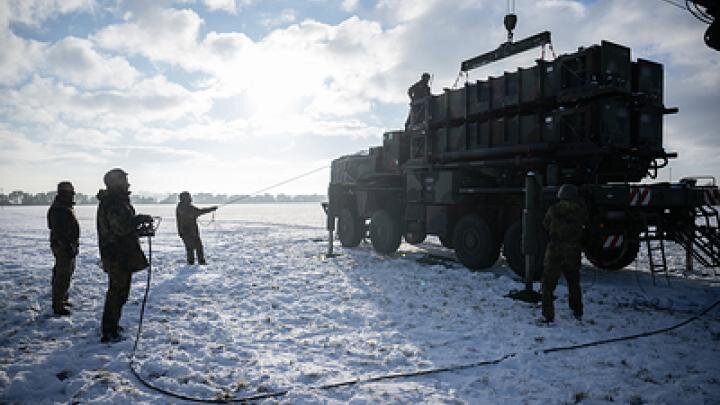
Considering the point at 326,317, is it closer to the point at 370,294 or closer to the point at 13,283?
the point at 370,294

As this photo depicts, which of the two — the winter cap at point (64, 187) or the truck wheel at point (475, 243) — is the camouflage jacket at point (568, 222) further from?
the winter cap at point (64, 187)

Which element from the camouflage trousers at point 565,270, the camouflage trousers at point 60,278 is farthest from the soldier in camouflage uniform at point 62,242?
the camouflage trousers at point 565,270

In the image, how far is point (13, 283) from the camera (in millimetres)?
7492

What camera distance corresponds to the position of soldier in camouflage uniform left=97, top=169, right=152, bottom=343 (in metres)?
4.62

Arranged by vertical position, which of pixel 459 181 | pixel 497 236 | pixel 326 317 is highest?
pixel 459 181

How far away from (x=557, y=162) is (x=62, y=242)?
8326 millimetres

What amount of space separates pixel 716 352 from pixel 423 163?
7.33 meters

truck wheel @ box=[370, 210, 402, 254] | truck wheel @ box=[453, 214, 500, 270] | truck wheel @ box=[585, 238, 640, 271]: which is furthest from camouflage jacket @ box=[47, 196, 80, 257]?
truck wheel @ box=[585, 238, 640, 271]

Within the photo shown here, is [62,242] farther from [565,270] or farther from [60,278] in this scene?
[565,270]

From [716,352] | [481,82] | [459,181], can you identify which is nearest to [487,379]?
[716,352]

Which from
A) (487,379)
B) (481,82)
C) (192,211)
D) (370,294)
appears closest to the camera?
(487,379)

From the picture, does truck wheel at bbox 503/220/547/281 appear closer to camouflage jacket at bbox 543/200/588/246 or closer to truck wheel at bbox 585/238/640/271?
truck wheel at bbox 585/238/640/271

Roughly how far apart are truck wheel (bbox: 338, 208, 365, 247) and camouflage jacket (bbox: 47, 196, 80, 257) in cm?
854

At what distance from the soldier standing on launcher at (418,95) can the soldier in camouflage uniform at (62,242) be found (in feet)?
27.0
